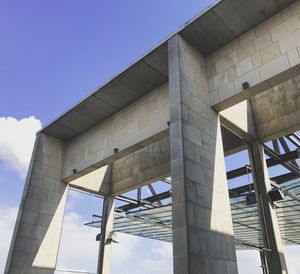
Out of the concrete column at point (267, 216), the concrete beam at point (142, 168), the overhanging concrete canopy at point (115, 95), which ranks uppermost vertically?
the overhanging concrete canopy at point (115, 95)

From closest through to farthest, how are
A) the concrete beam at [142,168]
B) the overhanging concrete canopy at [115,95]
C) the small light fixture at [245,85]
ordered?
the small light fixture at [245,85] < the overhanging concrete canopy at [115,95] < the concrete beam at [142,168]

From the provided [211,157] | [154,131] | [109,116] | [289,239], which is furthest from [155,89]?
[289,239]

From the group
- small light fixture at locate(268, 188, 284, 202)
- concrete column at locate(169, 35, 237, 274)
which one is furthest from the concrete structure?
small light fixture at locate(268, 188, 284, 202)

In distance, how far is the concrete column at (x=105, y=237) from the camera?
1831 centimetres

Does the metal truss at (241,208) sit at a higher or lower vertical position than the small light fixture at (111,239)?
higher

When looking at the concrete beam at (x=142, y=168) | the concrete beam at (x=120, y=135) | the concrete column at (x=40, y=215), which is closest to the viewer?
the concrete beam at (x=120, y=135)

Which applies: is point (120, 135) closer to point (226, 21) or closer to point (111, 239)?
point (226, 21)

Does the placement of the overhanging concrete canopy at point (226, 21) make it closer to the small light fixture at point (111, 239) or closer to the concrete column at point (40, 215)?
the concrete column at point (40, 215)

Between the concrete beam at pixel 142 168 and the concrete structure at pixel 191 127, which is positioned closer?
the concrete structure at pixel 191 127

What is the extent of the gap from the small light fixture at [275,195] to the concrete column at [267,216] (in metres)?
0.17

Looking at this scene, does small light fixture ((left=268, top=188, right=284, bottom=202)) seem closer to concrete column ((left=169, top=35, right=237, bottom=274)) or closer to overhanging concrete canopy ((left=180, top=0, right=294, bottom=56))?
concrete column ((left=169, top=35, right=237, bottom=274))

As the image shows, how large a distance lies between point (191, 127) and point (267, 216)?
5125 mm

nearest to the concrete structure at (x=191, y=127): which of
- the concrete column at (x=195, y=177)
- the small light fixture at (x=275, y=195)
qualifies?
the concrete column at (x=195, y=177)

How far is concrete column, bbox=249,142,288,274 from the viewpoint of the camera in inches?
435
